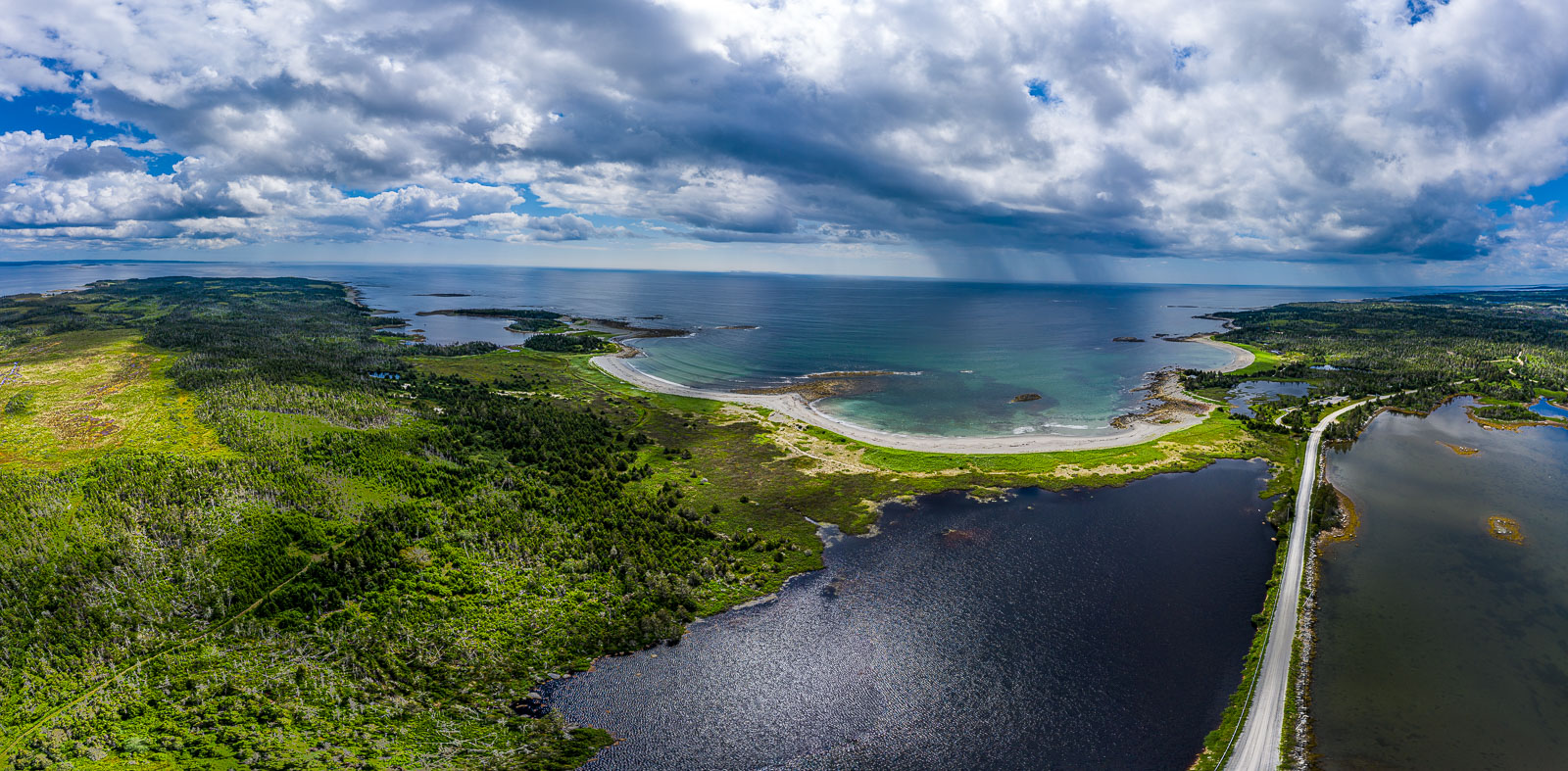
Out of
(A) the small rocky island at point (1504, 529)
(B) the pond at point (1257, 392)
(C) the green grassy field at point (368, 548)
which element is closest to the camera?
(C) the green grassy field at point (368, 548)

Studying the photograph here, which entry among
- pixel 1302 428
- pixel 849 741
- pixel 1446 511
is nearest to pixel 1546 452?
pixel 1302 428

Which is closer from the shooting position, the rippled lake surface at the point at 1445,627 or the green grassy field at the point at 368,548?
the green grassy field at the point at 368,548

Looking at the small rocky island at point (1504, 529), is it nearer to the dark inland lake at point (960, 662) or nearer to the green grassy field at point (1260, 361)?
the dark inland lake at point (960, 662)

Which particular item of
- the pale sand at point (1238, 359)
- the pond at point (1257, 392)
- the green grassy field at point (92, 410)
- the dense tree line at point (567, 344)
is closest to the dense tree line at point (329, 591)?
the green grassy field at point (92, 410)

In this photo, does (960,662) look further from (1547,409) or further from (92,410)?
(1547,409)

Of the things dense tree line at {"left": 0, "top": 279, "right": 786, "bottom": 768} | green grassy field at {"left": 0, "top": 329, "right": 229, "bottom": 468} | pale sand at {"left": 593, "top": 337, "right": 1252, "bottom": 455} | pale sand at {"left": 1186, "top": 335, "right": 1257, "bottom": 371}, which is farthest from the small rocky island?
green grassy field at {"left": 0, "top": 329, "right": 229, "bottom": 468}

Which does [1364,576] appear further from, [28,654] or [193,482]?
[193,482]
